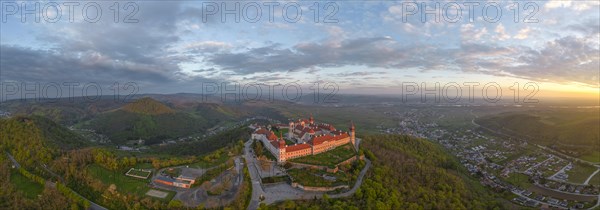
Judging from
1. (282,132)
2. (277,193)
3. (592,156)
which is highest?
(282,132)

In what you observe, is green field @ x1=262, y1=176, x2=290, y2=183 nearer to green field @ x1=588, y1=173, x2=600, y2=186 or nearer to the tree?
the tree

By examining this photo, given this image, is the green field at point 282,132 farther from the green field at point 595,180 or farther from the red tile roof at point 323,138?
the green field at point 595,180

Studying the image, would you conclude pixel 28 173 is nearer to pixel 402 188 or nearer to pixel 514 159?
pixel 402 188

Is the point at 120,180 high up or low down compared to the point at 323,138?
down

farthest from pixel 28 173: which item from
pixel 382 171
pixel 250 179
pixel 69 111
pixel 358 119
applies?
pixel 358 119

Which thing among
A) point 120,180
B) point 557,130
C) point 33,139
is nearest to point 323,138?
point 120,180

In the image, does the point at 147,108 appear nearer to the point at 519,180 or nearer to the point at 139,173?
the point at 139,173
